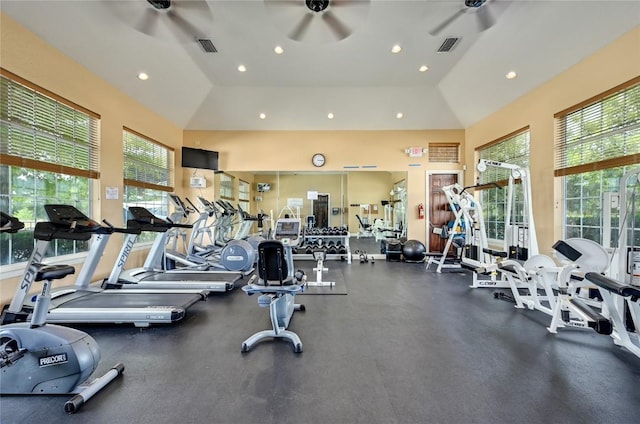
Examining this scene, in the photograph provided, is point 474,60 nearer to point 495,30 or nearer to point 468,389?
point 495,30

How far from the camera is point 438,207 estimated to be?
24.9ft

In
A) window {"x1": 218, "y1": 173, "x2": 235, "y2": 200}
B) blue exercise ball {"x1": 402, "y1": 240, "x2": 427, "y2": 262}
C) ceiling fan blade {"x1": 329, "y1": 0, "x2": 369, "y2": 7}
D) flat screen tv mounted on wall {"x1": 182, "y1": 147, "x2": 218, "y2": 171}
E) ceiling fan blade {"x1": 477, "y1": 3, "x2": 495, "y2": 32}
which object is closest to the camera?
ceiling fan blade {"x1": 329, "y1": 0, "x2": 369, "y2": 7}

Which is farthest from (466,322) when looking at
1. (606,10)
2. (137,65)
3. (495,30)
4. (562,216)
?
(137,65)

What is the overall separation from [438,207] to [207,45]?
21.1 feet

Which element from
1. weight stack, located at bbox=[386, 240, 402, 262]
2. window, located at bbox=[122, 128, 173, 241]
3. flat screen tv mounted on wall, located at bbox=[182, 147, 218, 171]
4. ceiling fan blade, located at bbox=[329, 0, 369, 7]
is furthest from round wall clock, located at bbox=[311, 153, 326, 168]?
ceiling fan blade, located at bbox=[329, 0, 369, 7]

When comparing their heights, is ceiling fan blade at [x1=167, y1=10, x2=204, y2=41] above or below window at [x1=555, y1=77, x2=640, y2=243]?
above

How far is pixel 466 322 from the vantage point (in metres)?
3.23

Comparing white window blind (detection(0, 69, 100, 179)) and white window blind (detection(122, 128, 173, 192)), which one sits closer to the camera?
white window blind (detection(0, 69, 100, 179))

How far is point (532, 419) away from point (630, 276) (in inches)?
75.2

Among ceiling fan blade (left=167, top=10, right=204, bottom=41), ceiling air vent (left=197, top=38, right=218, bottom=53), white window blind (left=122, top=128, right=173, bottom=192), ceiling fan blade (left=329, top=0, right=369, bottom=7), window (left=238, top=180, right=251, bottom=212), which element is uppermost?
ceiling air vent (left=197, top=38, right=218, bottom=53)

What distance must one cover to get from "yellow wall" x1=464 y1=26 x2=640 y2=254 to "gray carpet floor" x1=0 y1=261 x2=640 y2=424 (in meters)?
2.18

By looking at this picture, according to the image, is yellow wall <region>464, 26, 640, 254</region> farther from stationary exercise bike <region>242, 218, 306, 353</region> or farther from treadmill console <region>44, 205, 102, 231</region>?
treadmill console <region>44, 205, 102, 231</region>

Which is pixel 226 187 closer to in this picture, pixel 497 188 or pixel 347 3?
pixel 347 3

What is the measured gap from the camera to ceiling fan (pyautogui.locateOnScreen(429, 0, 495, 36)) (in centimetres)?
342
